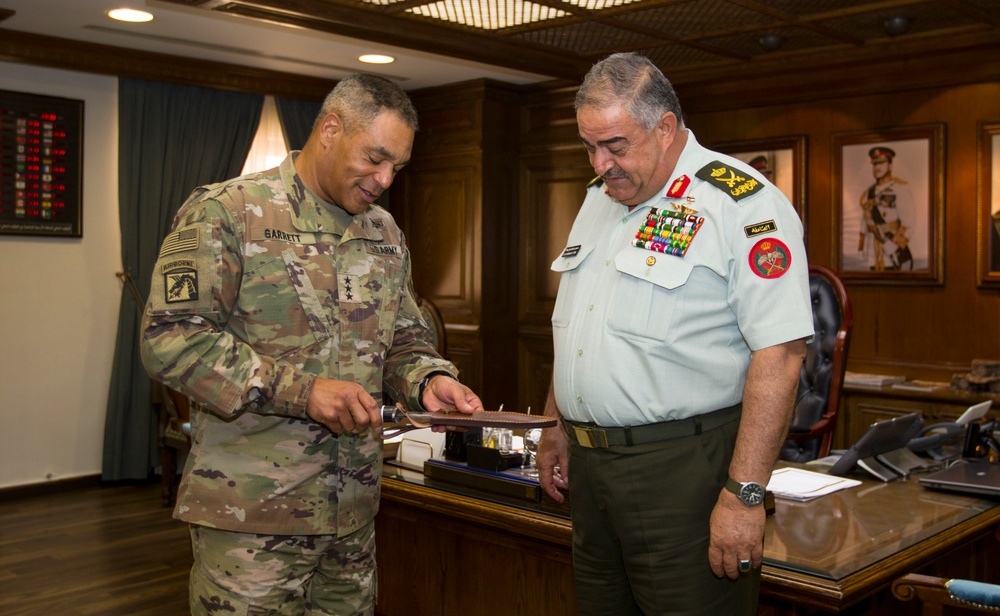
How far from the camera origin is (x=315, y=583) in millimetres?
2094

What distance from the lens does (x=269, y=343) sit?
196 cm

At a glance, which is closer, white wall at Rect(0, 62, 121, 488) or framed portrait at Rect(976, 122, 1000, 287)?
framed portrait at Rect(976, 122, 1000, 287)

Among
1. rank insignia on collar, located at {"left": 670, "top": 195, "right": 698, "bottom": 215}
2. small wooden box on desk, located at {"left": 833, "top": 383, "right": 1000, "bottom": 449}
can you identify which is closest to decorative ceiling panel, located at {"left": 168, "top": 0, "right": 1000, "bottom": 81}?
small wooden box on desk, located at {"left": 833, "top": 383, "right": 1000, "bottom": 449}

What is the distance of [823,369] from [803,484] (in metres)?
1.13

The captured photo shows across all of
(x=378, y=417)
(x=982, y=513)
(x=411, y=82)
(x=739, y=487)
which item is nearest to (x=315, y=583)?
(x=378, y=417)

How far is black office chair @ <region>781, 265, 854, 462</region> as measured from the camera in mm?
3732

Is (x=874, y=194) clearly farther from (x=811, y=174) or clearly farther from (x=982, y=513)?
(x=982, y=513)

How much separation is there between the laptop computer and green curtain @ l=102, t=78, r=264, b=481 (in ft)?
16.3

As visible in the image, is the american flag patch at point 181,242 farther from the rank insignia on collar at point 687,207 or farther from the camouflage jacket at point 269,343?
the rank insignia on collar at point 687,207

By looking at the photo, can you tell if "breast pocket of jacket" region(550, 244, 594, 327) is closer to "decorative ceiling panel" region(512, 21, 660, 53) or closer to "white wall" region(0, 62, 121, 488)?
"decorative ceiling panel" region(512, 21, 660, 53)

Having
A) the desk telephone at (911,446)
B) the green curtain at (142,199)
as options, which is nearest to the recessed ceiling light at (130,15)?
the green curtain at (142,199)

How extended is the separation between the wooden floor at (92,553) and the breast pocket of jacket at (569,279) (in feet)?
8.55

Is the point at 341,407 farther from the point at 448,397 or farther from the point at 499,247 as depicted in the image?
the point at 499,247

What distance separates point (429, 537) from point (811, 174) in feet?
12.1
